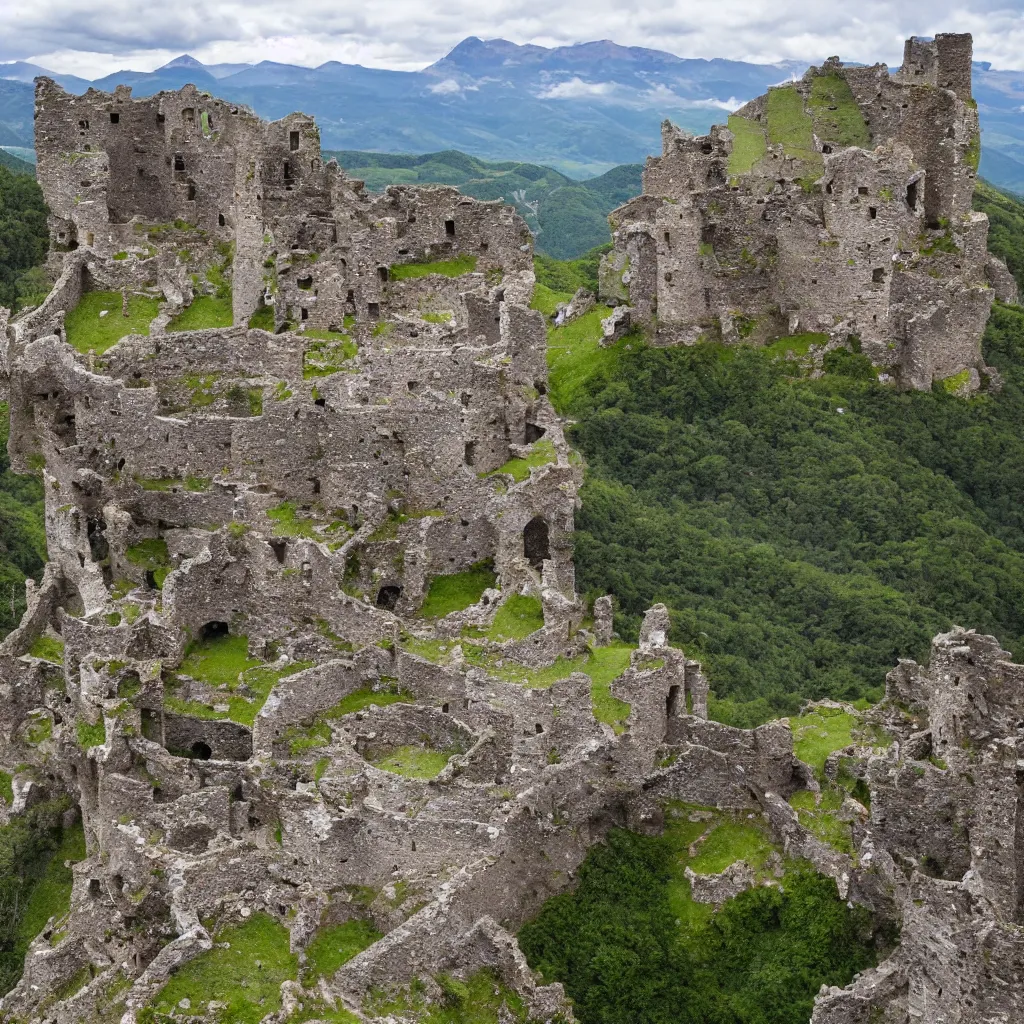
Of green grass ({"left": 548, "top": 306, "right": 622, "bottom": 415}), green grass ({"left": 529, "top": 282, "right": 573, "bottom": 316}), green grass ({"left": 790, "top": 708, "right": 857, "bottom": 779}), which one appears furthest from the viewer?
green grass ({"left": 529, "top": 282, "right": 573, "bottom": 316})

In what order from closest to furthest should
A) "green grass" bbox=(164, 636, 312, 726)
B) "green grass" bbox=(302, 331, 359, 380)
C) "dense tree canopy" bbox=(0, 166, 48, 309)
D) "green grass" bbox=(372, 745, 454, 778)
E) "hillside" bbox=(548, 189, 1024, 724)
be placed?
1. "green grass" bbox=(372, 745, 454, 778)
2. "green grass" bbox=(164, 636, 312, 726)
3. "green grass" bbox=(302, 331, 359, 380)
4. "hillside" bbox=(548, 189, 1024, 724)
5. "dense tree canopy" bbox=(0, 166, 48, 309)

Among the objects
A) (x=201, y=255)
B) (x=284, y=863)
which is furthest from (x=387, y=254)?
(x=284, y=863)

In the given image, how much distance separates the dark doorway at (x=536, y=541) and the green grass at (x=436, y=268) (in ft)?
35.7

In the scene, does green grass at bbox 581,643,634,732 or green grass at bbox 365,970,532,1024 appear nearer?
green grass at bbox 365,970,532,1024

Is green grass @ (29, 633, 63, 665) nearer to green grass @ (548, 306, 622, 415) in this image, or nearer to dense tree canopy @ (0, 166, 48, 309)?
dense tree canopy @ (0, 166, 48, 309)

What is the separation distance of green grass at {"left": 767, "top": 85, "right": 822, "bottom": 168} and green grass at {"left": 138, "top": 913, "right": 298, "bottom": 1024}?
151 ft

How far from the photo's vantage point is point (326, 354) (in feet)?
157

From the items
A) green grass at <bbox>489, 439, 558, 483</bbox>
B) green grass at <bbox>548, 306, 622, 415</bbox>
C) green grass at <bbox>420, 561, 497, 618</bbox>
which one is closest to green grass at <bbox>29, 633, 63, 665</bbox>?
green grass at <bbox>420, 561, 497, 618</bbox>

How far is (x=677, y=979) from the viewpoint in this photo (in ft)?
119

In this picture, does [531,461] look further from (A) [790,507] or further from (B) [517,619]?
(A) [790,507]

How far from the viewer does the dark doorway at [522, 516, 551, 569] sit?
4659cm

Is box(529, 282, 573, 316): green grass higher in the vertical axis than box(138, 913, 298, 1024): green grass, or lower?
higher

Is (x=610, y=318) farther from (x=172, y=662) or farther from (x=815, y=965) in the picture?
(x=815, y=965)

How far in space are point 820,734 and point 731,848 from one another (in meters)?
4.79
